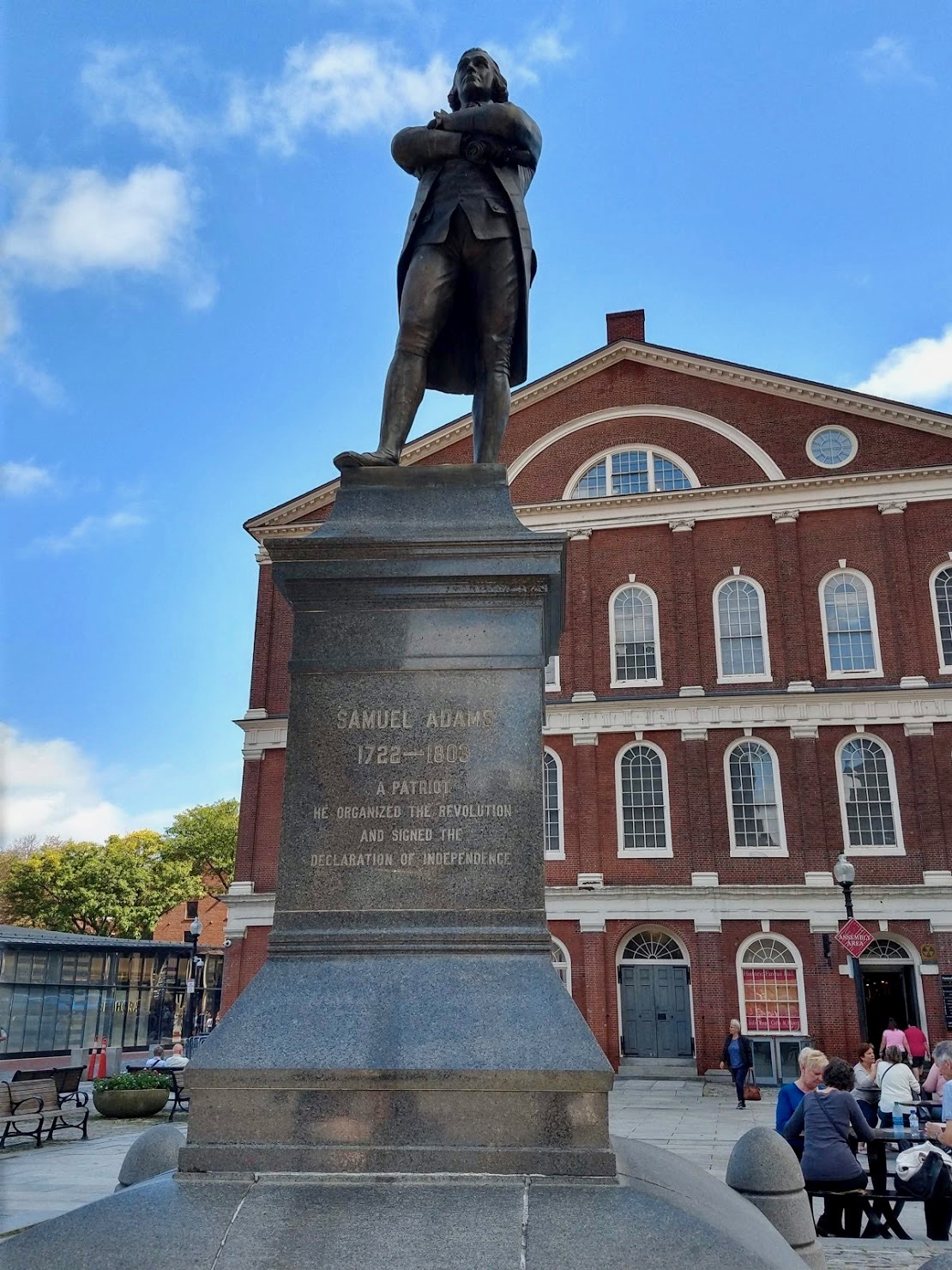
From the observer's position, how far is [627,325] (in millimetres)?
38281

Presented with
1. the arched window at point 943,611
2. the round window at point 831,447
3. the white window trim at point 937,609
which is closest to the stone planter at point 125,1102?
the white window trim at point 937,609

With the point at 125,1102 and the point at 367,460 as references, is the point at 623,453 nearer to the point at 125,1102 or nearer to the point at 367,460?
the point at 125,1102

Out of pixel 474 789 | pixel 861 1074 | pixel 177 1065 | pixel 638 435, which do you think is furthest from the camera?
pixel 638 435

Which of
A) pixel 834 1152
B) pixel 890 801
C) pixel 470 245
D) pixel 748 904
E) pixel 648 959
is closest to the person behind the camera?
pixel 470 245

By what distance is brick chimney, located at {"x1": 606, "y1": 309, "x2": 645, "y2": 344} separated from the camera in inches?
1496

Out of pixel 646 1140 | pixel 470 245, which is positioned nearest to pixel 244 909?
pixel 646 1140

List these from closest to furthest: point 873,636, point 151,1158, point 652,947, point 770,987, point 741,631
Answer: point 151,1158 < point 770,987 < point 652,947 < point 873,636 < point 741,631

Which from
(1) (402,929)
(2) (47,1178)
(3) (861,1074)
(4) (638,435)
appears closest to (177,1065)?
(2) (47,1178)

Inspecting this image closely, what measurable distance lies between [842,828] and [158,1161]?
2665 centimetres

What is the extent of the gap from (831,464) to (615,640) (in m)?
8.71

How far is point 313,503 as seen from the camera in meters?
36.3

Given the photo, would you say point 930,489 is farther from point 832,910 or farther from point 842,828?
point 832,910

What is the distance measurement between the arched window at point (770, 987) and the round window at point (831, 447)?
14.6m

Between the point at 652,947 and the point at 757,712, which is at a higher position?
the point at 757,712
